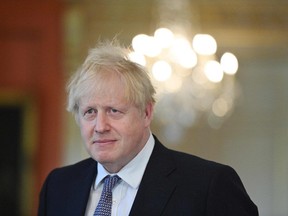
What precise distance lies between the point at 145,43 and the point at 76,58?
2.26 feet

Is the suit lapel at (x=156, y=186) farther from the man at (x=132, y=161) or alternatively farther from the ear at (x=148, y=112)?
the ear at (x=148, y=112)

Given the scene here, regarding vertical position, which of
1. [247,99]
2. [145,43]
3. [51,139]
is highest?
[145,43]

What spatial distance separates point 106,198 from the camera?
200cm

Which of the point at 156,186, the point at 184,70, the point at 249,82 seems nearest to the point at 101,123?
the point at 156,186

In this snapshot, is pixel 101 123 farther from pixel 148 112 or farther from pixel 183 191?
pixel 183 191

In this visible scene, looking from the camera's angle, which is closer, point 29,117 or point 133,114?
point 133,114

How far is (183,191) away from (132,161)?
181 mm

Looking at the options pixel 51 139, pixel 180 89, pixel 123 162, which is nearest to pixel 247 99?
pixel 180 89

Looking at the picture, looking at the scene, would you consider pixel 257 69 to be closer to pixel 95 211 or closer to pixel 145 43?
pixel 145 43

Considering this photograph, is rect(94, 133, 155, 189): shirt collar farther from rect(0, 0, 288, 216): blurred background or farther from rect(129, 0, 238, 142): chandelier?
rect(0, 0, 288, 216): blurred background

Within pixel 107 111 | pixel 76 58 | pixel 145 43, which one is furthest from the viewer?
pixel 76 58

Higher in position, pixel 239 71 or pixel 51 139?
pixel 239 71

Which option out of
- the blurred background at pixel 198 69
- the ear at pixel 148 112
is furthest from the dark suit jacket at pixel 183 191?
the blurred background at pixel 198 69

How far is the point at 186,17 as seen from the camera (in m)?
5.58
